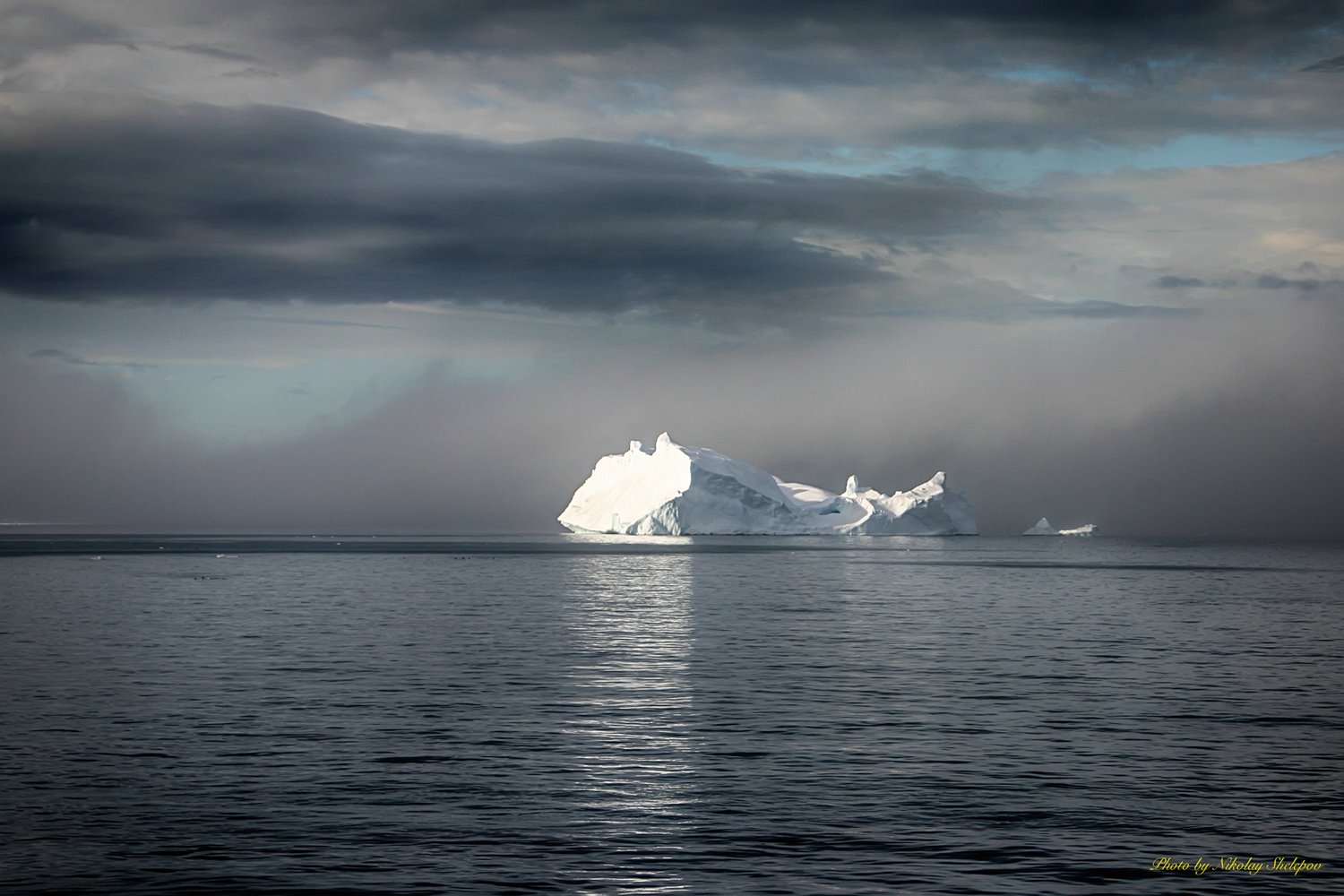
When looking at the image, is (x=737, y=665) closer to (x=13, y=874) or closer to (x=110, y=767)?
(x=110, y=767)

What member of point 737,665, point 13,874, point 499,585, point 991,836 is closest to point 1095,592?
point 499,585

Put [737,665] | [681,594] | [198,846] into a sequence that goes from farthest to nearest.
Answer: [681,594]
[737,665]
[198,846]

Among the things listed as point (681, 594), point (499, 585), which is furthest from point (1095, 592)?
point (499, 585)

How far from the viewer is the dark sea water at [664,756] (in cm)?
1598

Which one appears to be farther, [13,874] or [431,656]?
[431,656]

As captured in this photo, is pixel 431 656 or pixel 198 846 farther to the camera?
pixel 431 656

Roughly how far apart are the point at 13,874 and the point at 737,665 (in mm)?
25898

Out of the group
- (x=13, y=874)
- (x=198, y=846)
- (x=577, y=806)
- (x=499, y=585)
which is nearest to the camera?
(x=13, y=874)

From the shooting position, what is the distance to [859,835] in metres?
17.5

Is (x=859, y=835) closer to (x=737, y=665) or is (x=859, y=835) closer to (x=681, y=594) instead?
(x=737, y=665)

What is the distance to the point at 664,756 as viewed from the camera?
23.5m

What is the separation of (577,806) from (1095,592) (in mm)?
72703

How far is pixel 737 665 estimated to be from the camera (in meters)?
39.1

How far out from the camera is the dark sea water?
1598 cm
